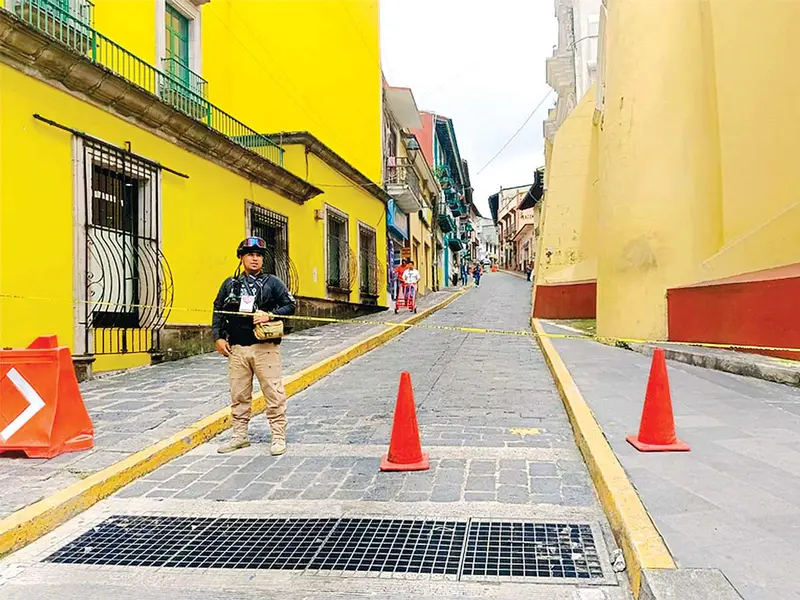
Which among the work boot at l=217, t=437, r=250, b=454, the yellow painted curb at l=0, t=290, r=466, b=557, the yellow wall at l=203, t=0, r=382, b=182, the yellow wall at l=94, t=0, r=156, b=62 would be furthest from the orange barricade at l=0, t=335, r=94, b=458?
the yellow wall at l=203, t=0, r=382, b=182

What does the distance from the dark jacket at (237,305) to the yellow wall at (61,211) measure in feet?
7.89

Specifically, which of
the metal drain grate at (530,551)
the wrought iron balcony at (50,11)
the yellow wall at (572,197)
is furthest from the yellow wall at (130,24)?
the yellow wall at (572,197)

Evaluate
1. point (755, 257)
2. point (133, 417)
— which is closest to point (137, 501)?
point (133, 417)

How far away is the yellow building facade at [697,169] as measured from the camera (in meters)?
8.69

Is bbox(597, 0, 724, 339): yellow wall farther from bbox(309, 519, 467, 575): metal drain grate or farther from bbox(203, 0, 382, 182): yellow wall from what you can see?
bbox(203, 0, 382, 182): yellow wall

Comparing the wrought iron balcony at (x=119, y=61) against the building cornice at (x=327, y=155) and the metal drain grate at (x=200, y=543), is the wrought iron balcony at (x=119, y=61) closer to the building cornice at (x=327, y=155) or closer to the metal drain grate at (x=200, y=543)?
the building cornice at (x=327, y=155)

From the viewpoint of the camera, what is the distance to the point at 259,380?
18.4ft

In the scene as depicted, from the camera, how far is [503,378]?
9.19 metres

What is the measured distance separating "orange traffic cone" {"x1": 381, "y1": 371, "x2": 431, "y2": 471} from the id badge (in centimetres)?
142

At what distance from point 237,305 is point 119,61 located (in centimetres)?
621

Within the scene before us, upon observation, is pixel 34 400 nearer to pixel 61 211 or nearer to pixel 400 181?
pixel 61 211

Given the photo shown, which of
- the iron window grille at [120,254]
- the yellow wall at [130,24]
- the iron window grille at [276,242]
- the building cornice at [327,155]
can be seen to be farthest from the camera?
the building cornice at [327,155]

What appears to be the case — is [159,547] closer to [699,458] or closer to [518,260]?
[699,458]

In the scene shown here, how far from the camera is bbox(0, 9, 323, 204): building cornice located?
7.09 m
